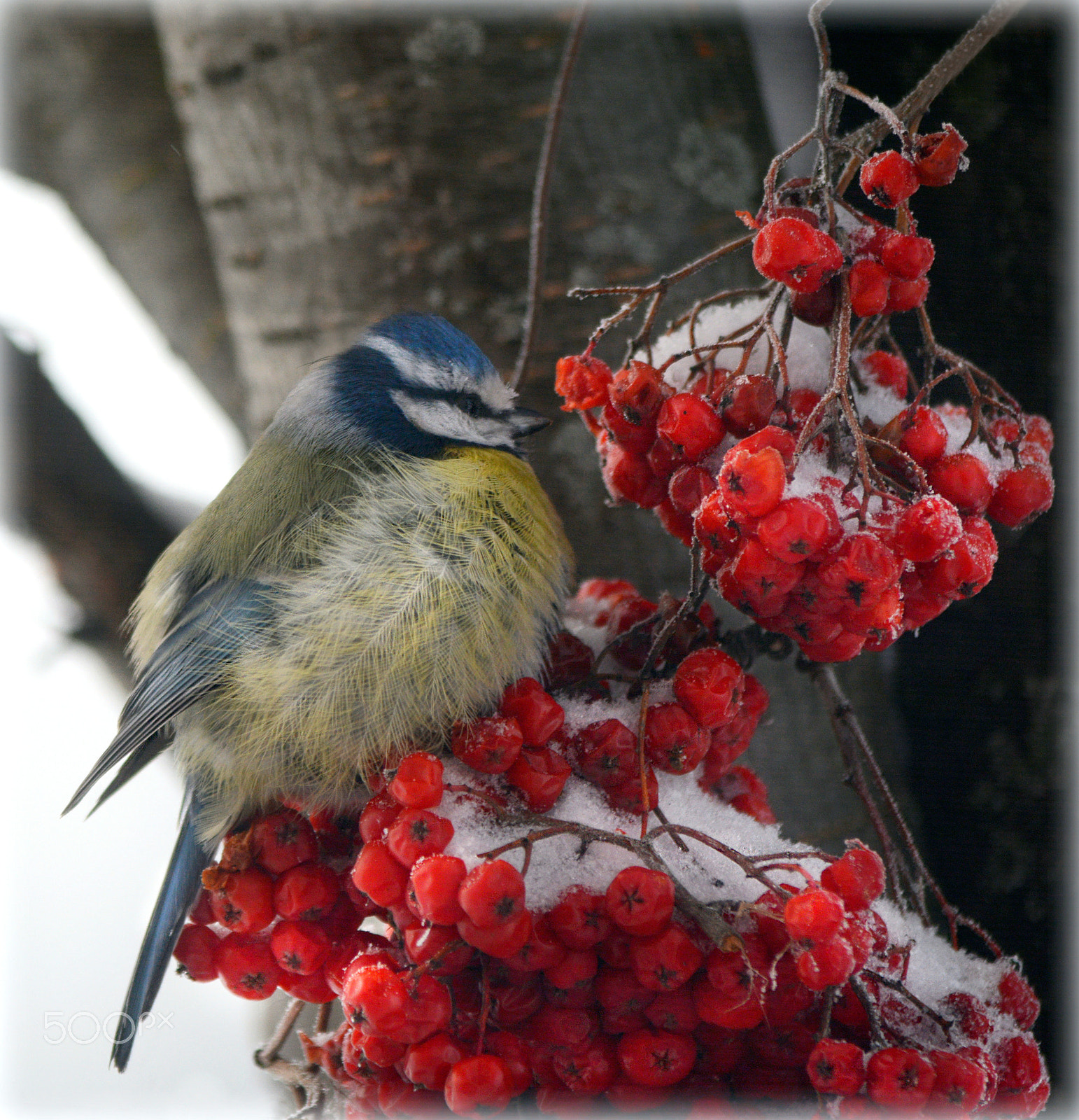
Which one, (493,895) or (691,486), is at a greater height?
(691,486)

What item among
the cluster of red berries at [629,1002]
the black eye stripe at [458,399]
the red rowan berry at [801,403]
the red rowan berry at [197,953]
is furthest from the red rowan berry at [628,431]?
the red rowan berry at [197,953]

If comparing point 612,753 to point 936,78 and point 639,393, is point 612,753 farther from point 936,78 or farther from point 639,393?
point 936,78

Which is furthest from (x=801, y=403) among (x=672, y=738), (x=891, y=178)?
(x=672, y=738)

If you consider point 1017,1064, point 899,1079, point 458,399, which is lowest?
point 1017,1064

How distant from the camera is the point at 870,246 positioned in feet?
2.25

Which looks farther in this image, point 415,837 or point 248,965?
point 248,965

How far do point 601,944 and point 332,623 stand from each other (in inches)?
13.7

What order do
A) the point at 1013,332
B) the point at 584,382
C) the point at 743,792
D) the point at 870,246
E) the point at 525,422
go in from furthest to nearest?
the point at 1013,332 → the point at 525,422 → the point at 743,792 → the point at 584,382 → the point at 870,246

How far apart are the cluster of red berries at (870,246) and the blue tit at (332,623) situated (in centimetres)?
34

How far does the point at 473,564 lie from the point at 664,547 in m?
0.45

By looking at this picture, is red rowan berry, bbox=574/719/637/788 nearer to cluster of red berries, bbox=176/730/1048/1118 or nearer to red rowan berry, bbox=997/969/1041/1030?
cluster of red berries, bbox=176/730/1048/1118

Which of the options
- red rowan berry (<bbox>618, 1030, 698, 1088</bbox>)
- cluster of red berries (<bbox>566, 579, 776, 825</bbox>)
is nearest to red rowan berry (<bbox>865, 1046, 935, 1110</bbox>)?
red rowan berry (<bbox>618, 1030, 698, 1088</bbox>)

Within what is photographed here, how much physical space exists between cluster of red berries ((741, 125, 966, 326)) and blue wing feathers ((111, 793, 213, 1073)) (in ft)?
2.23

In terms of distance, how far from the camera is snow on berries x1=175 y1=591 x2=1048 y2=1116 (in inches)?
24.9
